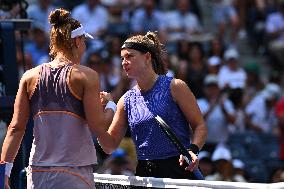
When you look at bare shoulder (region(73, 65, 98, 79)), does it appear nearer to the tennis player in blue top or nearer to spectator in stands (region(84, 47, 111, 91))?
the tennis player in blue top

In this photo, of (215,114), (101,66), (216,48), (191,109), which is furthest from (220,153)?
(191,109)

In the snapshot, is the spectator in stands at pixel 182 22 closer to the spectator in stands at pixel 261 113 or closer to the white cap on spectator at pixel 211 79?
the white cap on spectator at pixel 211 79

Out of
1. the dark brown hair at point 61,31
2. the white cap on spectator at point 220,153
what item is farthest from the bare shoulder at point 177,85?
the white cap on spectator at point 220,153

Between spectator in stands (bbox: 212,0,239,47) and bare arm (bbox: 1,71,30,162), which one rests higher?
bare arm (bbox: 1,71,30,162)

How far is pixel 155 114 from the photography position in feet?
18.3

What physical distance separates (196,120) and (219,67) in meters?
8.10

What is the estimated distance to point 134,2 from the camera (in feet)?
48.5

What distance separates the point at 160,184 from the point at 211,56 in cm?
908

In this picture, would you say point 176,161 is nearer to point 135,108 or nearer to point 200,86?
point 135,108

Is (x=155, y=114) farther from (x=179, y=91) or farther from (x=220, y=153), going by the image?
(x=220, y=153)

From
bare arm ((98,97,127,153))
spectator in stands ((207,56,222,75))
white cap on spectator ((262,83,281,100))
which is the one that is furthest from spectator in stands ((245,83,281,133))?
bare arm ((98,97,127,153))

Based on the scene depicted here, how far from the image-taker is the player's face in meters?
5.60

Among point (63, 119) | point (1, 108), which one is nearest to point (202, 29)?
point (1, 108)

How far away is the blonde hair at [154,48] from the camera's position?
568 cm
